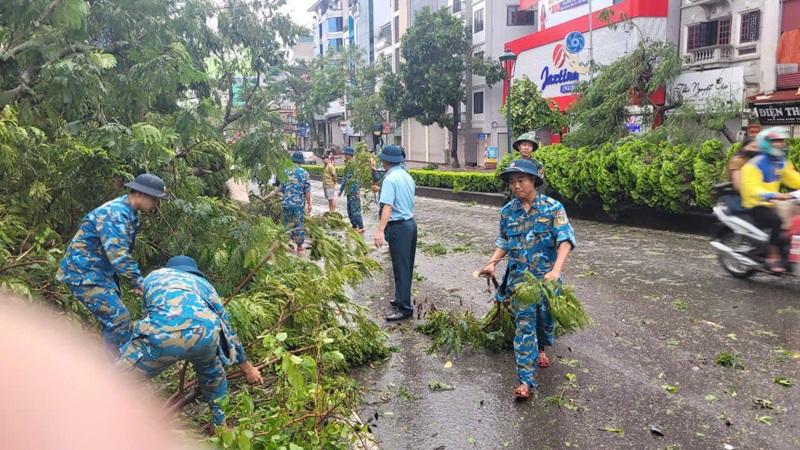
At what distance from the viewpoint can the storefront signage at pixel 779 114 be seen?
1917 cm

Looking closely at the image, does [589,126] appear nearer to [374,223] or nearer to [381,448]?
[374,223]

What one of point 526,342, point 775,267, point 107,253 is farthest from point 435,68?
point 107,253

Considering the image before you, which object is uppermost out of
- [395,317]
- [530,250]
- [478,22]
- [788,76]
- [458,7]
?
[458,7]

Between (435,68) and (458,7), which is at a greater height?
(458,7)

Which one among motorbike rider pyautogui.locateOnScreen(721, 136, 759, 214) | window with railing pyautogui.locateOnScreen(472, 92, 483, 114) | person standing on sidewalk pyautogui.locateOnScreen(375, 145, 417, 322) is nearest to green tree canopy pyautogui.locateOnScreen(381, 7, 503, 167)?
window with railing pyautogui.locateOnScreen(472, 92, 483, 114)

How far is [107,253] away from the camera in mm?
4355

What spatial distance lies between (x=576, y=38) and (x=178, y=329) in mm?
23242

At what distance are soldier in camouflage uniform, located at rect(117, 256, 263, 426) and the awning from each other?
66.6 ft

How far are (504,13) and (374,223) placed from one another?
25382 millimetres

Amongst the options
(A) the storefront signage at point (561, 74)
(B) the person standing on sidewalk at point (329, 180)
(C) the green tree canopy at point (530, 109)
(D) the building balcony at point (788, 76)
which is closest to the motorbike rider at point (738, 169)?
(B) the person standing on sidewalk at point (329, 180)

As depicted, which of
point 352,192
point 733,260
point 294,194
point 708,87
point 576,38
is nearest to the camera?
point 733,260

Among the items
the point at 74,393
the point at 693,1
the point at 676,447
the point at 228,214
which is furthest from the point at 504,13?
the point at 74,393

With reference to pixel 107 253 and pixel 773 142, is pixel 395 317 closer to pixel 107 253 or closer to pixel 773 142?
pixel 107 253

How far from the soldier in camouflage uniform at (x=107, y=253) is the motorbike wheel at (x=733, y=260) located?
6.51 metres
